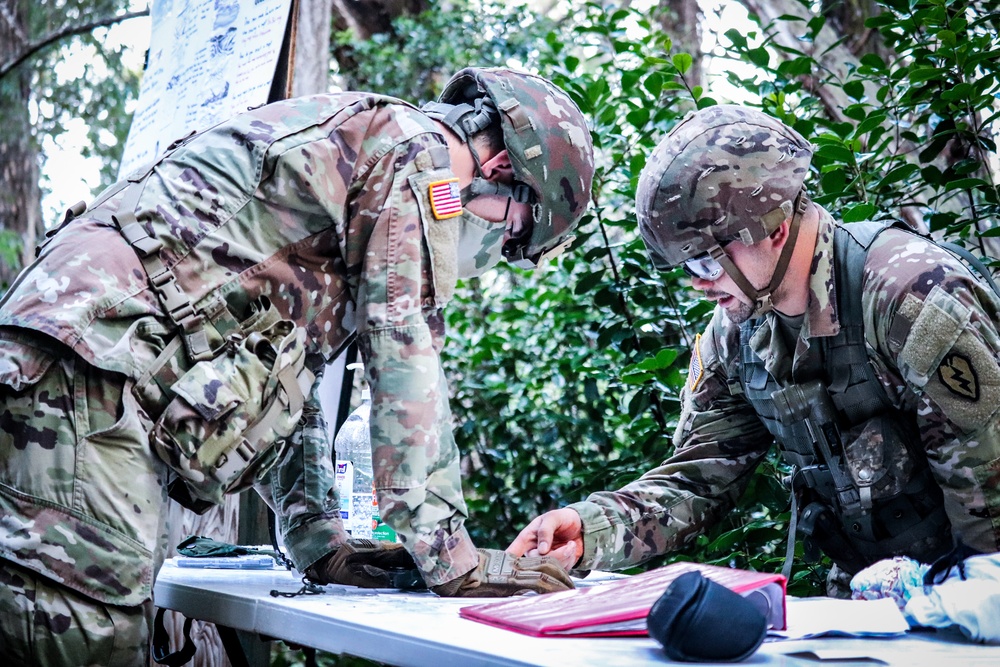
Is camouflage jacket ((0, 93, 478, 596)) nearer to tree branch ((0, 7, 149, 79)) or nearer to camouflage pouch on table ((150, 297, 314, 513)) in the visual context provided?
camouflage pouch on table ((150, 297, 314, 513))

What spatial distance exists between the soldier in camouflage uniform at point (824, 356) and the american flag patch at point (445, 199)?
60 cm

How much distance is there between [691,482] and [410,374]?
3.56ft

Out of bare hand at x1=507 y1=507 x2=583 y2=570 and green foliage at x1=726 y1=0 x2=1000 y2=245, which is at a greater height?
green foliage at x1=726 y1=0 x2=1000 y2=245

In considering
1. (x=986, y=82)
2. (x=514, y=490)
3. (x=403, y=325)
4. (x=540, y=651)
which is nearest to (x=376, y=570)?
(x=403, y=325)

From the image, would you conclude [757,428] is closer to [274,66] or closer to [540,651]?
[540,651]

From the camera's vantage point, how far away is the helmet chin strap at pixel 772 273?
7.25 ft

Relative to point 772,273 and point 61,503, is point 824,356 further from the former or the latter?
point 61,503

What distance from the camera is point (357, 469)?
107 inches

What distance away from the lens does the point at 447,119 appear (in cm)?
199

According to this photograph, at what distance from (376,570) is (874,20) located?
2.35 metres

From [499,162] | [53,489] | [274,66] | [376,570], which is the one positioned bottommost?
[376,570]

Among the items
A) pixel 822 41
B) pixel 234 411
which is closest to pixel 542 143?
pixel 234 411

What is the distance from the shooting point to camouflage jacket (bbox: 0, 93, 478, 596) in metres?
1.60

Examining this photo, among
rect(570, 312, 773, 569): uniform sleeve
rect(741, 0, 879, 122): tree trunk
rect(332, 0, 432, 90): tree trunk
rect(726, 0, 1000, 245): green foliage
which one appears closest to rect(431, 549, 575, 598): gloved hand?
rect(570, 312, 773, 569): uniform sleeve
